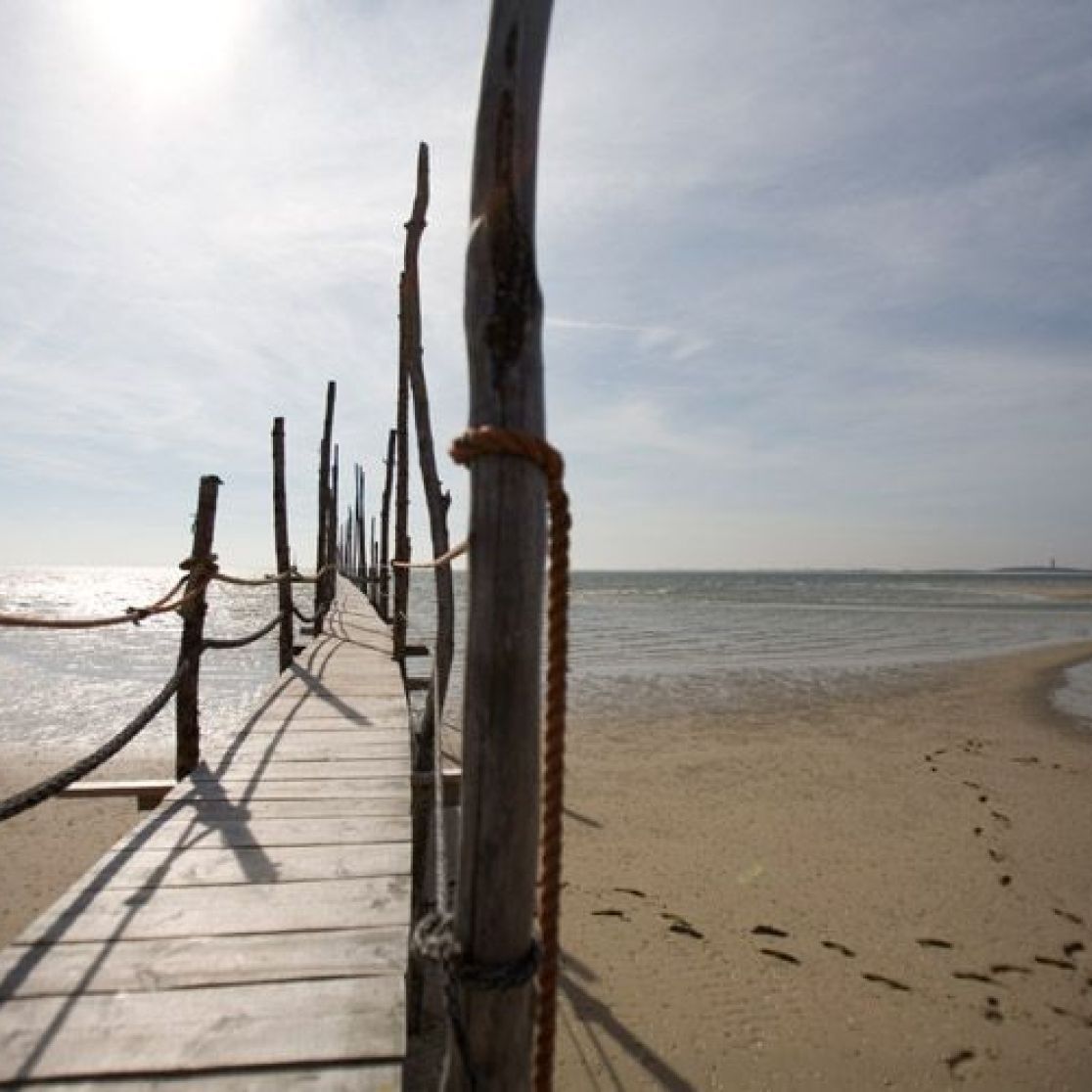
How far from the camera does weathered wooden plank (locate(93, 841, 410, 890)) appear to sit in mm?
2957

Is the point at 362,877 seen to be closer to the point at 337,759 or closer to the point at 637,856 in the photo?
the point at 337,759

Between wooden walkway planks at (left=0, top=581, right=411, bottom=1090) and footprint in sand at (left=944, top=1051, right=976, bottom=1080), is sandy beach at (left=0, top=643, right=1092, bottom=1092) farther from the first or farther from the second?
wooden walkway planks at (left=0, top=581, right=411, bottom=1090)

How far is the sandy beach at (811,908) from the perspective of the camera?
14.2 feet

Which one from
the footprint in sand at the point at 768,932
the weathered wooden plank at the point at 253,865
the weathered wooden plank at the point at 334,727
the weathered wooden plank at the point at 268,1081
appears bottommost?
the footprint in sand at the point at 768,932

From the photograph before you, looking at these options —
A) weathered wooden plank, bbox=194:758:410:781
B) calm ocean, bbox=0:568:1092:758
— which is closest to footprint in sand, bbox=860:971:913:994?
weathered wooden plank, bbox=194:758:410:781

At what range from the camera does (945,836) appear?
744 centimetres

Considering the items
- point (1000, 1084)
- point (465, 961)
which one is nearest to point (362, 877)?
point (465, 961)

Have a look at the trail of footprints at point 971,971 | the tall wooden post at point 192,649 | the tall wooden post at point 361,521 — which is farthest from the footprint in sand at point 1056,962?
the tall wooden post at point 361,521

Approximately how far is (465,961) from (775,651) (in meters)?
21.7

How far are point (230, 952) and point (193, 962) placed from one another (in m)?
0.11

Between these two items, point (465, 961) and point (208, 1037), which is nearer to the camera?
point (465, 961)

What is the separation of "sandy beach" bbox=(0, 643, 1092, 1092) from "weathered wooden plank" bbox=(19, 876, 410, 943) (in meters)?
2.21

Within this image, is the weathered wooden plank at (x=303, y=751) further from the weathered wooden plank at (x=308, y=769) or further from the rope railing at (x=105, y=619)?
the rope railing at (x=105, y=619)

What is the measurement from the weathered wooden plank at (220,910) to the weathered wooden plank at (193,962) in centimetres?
7
